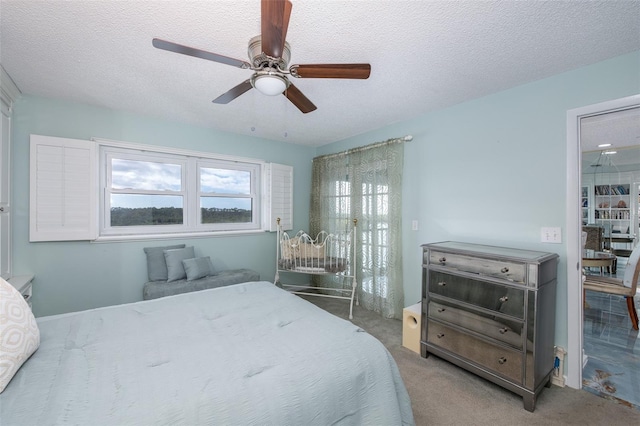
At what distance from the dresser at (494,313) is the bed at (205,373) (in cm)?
107

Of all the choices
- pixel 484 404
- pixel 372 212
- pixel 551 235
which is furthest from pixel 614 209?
pixel 484 404

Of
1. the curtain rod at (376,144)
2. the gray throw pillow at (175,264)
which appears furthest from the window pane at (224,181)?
the curtain rod at (376,144)

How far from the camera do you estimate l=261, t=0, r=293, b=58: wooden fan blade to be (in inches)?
45.7

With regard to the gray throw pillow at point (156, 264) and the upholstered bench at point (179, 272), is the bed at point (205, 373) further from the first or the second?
the gray throw pillow at point (156, 264)

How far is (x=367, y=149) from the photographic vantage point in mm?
3725

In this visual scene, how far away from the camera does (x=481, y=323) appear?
2.16 metres

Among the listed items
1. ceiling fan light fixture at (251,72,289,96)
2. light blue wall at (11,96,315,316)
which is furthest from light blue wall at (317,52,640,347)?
light blue wall at (11,96,315,316)

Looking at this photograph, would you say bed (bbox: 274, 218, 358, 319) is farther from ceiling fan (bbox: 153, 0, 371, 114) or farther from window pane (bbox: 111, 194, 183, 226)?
ceiling fan (bbox: 153, 0, 371, 114)

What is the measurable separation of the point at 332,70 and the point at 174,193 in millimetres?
2842

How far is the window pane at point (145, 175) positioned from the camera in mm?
3229

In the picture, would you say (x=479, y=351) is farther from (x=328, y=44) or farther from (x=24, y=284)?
(x=24, y=284)

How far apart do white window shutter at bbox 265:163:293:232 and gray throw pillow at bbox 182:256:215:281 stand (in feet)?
3.74

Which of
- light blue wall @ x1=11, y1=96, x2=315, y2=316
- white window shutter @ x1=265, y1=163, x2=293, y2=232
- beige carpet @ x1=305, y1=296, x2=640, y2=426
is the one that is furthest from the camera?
white window shutter @ x1=265, y1=163, x2=293, y2=232

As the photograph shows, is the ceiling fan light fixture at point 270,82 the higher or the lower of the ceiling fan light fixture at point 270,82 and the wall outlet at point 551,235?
the higher
